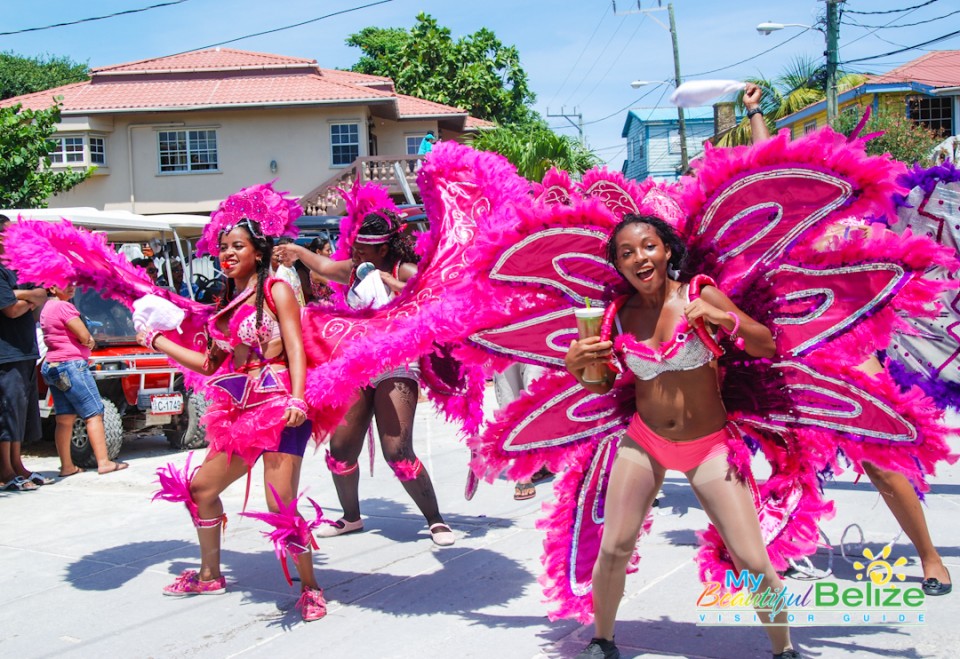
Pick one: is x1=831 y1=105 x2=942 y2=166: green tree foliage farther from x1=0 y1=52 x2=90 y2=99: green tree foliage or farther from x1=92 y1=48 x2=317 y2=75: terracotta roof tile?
x1=0 y1=52 x2=90 y2=99: green tree foliage

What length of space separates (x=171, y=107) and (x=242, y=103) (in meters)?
2.04

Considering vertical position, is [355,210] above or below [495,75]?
below

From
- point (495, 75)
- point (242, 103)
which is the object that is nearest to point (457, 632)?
point (242, 103)

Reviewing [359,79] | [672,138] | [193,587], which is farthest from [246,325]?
[672,138]

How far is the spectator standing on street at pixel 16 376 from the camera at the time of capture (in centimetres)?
721

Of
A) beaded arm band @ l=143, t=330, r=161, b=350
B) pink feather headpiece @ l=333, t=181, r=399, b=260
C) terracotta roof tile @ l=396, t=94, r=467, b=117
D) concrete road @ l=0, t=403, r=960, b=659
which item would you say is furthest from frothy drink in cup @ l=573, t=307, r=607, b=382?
terracotta roof tile @ l=396, t=94, r=467, b=117

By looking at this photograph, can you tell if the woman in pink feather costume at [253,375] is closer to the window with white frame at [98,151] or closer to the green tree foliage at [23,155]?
the green tree foliage at [23,155]

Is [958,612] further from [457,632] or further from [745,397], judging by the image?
[457,632]

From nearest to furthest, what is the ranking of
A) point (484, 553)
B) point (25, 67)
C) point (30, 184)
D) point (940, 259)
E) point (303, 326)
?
point (940, 259), point (303, 326), point (484, 553), point (30, 184), point (25, 67)

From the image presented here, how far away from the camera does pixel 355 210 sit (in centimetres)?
532

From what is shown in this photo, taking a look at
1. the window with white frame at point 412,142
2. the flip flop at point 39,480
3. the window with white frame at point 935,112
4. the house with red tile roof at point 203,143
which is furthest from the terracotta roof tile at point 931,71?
the flip flop at point 39,480

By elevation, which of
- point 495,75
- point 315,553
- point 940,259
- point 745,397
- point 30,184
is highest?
point 495,75

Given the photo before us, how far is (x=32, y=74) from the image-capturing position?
39.8m

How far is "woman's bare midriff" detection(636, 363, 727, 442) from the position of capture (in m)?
3.22
